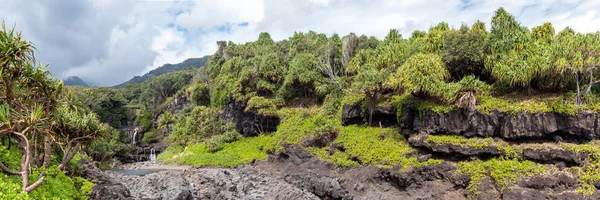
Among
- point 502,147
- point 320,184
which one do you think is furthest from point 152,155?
point 502,147

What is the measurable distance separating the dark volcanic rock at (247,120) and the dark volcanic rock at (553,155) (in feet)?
116

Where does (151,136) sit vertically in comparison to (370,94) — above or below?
below

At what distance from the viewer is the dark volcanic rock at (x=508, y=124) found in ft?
77.3

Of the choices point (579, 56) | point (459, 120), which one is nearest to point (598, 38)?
point (579, 56)

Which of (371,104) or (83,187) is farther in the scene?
(371,104)

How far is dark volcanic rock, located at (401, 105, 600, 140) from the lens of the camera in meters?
23.5

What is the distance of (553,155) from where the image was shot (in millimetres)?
22734

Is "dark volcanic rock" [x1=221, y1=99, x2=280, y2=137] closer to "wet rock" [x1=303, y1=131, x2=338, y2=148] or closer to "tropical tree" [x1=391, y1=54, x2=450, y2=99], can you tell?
"wet rock" [x1=303, y1=131, x2=338, y2=148]

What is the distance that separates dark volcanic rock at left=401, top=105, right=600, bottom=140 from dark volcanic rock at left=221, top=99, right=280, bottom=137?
28.4 m

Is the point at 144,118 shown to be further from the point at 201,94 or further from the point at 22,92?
the point at 22,92

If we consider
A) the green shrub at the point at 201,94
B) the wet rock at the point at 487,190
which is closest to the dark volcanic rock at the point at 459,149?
the wet rock at the point at 487,190

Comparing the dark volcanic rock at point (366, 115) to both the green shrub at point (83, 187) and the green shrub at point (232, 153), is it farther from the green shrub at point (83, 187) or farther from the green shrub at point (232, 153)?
the green shrub at point (83, 187)

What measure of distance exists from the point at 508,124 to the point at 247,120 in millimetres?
40297

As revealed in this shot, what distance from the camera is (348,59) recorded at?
51.5 m
